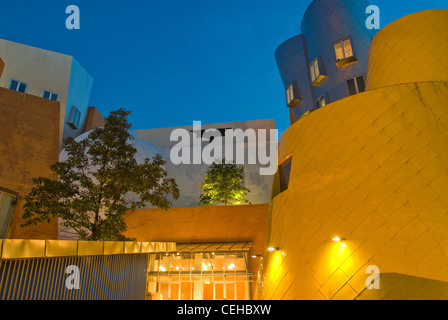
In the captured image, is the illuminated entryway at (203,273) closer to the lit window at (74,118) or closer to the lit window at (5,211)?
the lit window at (5,211)

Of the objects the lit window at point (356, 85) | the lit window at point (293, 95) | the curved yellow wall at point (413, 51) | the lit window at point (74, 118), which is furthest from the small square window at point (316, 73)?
the lit window at point (74, 118)

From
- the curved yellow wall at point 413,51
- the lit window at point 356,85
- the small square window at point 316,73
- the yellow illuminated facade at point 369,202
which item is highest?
the small square window at point 316,73

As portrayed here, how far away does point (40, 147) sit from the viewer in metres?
12.6

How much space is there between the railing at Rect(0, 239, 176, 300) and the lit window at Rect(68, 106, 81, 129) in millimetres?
22920

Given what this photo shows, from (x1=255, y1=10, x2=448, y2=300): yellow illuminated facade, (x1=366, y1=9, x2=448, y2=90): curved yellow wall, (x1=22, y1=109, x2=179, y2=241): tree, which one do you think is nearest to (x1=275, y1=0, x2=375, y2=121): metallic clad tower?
(x1=366, y1=9, x2=448, y2=90): curved yellow wall

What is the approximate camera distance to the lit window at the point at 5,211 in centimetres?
973

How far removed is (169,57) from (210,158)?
170267 mm

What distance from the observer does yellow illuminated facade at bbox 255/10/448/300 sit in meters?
6.81

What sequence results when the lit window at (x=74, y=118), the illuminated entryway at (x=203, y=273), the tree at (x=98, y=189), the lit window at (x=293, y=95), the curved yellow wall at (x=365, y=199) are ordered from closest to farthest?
the curved yellow wall at (x=365, y=199) < the tree at (x=98, y=189) < the illuminated entryway at (x=203, y=273) < the lit window at (x=293, y=95) < the lit window at (x=74, y=118)

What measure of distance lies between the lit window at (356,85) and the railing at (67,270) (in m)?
17.1

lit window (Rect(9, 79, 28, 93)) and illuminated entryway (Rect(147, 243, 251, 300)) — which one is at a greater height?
Answer: lit window (Rect(9, 79, 28, 93))

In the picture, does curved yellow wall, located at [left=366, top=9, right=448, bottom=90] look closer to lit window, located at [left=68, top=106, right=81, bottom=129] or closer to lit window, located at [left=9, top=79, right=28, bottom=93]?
lit window, located at [left=68, top=106, right=81, bottom=129]
